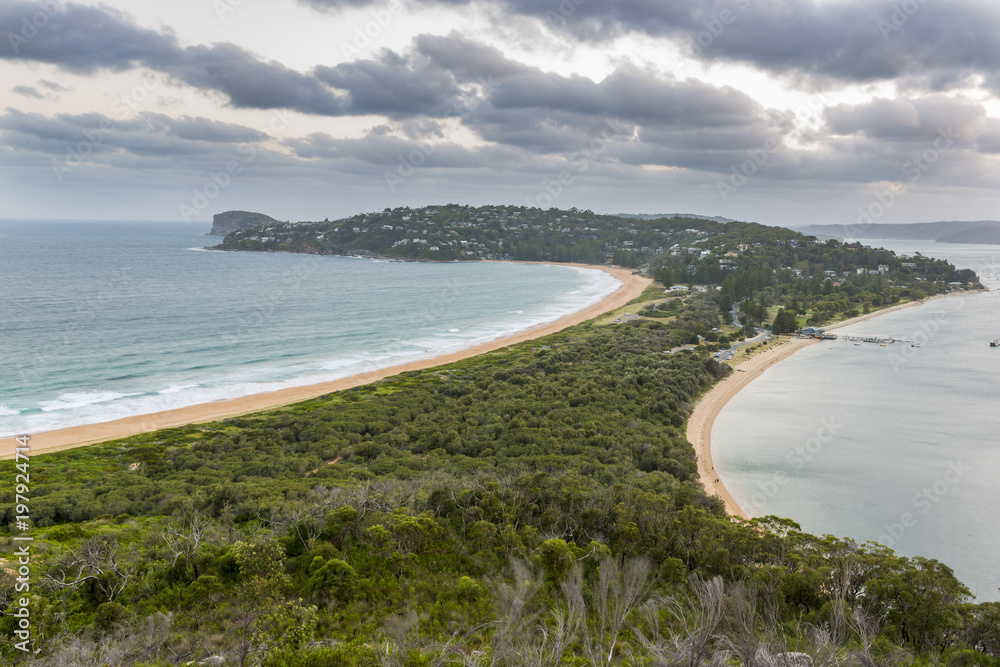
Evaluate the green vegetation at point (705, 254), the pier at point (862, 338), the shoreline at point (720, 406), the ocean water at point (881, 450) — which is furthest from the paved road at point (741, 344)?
the pier at point (862, 338)

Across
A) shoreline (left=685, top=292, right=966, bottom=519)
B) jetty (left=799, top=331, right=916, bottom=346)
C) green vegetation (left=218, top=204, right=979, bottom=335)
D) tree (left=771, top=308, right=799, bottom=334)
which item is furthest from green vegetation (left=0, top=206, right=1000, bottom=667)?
green vegetation (left=218, top=204, right=979, bottom=335)

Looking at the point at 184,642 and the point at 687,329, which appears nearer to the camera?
the point at 184,642

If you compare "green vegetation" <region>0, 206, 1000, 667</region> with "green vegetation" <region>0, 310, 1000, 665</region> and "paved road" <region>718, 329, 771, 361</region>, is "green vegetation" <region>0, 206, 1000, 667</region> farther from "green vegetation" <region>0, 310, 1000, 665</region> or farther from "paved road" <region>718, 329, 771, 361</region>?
"paved road" <region>718, 329, 771, 361</region>

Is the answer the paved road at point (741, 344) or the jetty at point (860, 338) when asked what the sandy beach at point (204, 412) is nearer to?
the paved road at point (741, 344)

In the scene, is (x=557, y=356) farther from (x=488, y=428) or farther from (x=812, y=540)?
(x=812, y=540)

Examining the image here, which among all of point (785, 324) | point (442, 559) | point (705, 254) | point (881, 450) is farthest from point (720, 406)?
point (705, 254)

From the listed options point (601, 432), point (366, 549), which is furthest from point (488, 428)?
point (366, 549)
